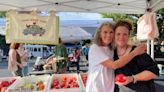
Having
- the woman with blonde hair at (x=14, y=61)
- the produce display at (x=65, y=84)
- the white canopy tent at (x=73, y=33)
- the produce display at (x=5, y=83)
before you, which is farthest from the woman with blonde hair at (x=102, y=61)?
the white canopy tent at (x=73, y=33)

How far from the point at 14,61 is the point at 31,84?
2.96 meters

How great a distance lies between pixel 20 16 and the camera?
18.4 ft

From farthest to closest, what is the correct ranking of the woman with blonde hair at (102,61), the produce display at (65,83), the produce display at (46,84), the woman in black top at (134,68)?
the produce display at (65,83), the produce display at (46,84), the woman with blonde hair at (102,61), the woman in black top at (134,68)

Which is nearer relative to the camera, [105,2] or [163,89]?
[163,89]

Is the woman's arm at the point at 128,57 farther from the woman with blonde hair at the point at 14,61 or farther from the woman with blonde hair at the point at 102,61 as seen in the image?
the woman with blonde hair at the point at 14,61

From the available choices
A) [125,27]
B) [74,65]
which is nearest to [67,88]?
[125,27]

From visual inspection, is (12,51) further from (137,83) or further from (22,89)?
(137,83)

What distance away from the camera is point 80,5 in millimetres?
6422

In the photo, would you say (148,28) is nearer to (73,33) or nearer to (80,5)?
(80,5)

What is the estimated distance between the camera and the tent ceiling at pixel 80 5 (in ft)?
19.6

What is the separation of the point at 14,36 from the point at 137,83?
385 centimetres

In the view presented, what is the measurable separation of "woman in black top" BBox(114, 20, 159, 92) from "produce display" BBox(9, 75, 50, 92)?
6.94 feet

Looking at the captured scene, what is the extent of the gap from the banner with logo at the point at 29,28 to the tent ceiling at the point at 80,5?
1.57ft

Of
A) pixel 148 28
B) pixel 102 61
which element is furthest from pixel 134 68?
pixel 148 28
